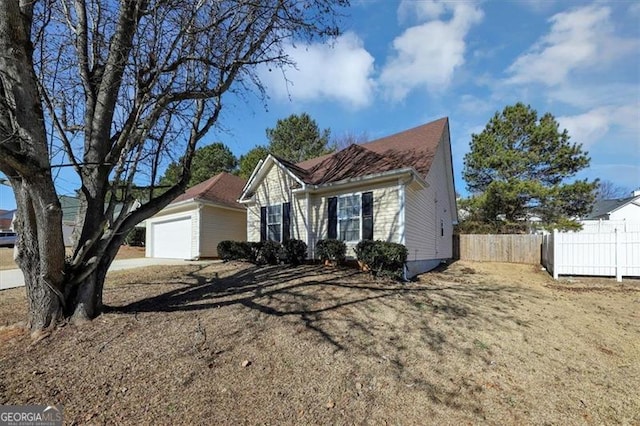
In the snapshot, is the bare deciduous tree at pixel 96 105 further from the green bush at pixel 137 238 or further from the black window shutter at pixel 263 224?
the green bush at pixel 137 238

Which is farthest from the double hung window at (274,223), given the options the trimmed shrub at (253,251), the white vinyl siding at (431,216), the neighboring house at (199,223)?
the white vinyl siding at (431,216)

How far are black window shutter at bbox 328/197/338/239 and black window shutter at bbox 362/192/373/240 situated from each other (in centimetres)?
117

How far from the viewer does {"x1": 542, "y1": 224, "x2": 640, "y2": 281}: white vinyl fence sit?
11031mm

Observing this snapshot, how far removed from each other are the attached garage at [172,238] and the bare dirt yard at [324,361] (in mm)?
10528

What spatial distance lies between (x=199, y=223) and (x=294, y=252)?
22.4ft

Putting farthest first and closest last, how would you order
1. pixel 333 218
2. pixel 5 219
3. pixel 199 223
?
pixel 5 219, pixel 199 223, pixel 333 218

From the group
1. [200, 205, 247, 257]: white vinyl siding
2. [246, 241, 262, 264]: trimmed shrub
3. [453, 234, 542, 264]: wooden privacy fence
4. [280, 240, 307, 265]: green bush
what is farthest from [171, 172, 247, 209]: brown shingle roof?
[453, 234, 542, 264]: wooden privacy fence

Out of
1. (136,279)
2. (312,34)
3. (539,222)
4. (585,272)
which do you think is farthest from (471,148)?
(136,279)

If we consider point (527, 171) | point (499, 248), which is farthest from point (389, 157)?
point (527, 171)

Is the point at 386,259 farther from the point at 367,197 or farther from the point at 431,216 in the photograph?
the point at 431,216

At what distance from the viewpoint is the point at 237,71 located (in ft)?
21.5

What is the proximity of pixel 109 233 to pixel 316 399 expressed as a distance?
432 cm

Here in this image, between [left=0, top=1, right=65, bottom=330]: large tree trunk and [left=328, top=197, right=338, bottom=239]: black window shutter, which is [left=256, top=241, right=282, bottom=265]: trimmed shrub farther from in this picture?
[left=0, top=1, right=65, bottom=330]: large tree trunk

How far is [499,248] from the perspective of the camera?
723 inches
